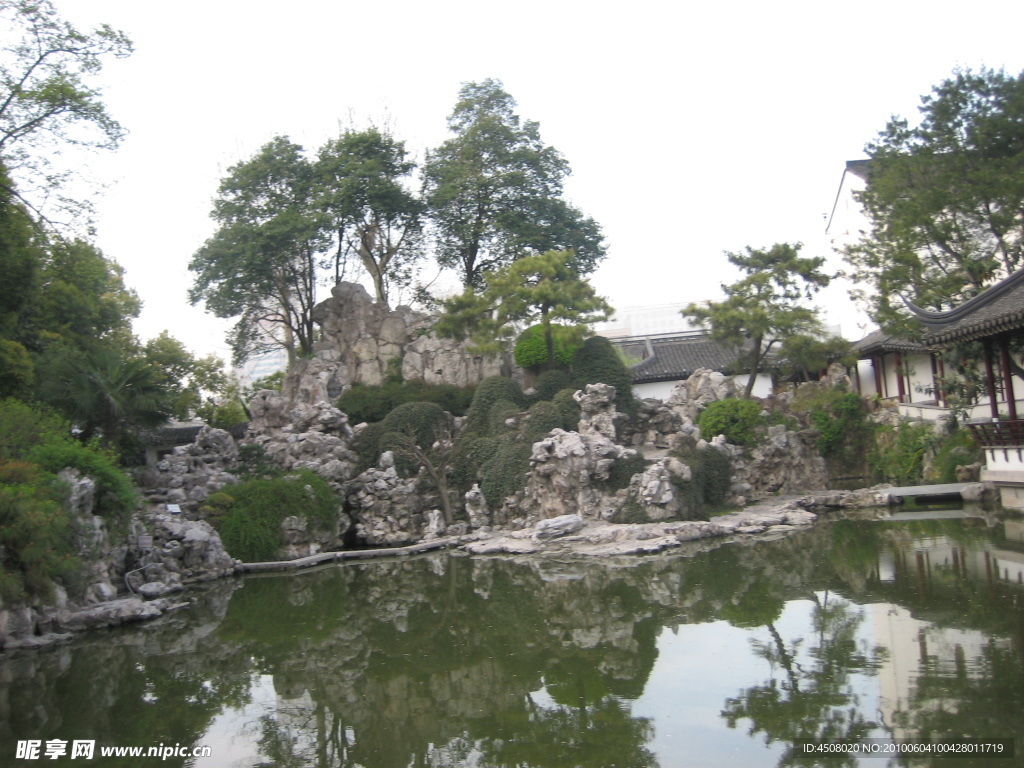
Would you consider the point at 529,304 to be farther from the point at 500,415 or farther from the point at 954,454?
the point at 954,454

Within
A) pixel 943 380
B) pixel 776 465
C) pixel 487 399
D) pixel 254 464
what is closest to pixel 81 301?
pixel 254 464

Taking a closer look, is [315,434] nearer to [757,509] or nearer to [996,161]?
[757,509]

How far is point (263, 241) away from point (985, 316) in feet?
56.1

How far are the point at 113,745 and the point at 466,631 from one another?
379 cm

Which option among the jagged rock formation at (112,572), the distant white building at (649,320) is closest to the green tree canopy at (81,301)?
the jagged rock formation at (112,572)

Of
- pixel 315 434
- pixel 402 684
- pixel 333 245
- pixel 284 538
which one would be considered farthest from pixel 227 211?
pixel 402 684

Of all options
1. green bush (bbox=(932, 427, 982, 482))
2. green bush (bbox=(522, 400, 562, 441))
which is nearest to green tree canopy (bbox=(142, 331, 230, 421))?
green bush (bbox=(522, 400, 562, 441))

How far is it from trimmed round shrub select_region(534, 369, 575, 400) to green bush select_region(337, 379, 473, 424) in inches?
91.8

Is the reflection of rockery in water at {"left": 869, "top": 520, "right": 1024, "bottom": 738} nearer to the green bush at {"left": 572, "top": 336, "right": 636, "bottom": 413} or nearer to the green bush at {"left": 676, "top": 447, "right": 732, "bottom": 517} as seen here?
the green bush at {"left": 676, "top": 447, "right": 732, "bottom": 517}

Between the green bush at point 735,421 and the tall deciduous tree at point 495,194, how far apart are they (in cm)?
752

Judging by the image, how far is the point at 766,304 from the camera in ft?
63.1

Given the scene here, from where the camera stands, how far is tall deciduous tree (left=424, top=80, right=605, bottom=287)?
76.4ft

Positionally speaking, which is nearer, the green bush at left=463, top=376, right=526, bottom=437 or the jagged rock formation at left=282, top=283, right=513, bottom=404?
the green bush at left=463, top=376, right=526, bottom=437

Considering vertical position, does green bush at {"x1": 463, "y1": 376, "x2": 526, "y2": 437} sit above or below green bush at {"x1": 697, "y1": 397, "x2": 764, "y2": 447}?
above
